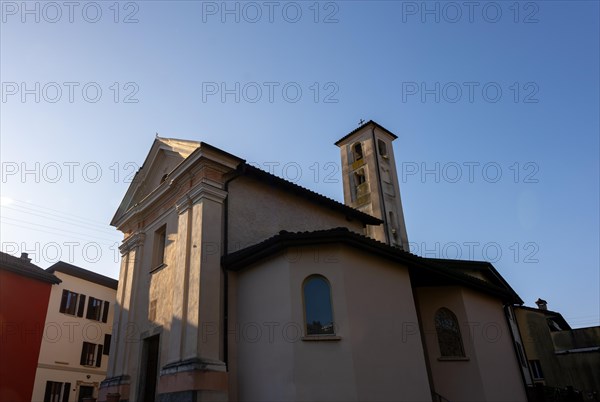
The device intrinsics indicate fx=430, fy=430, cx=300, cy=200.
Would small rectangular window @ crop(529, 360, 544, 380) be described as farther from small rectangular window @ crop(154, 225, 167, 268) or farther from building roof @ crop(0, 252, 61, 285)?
building roof @ crop(0, 252, 61, 285)

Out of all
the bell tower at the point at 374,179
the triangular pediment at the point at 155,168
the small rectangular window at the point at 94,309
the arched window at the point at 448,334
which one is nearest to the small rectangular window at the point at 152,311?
the triangular pediment at the point at 155,168

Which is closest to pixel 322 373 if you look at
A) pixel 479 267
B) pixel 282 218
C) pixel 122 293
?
pixel 282 218

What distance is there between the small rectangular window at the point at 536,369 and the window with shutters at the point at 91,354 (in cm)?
2421

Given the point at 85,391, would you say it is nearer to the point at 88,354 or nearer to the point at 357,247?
the point at 88,354

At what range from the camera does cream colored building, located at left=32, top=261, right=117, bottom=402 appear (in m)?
22.7

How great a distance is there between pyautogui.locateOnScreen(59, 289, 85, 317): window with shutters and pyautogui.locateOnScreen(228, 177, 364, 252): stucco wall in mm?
18035

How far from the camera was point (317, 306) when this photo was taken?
9.58 meters

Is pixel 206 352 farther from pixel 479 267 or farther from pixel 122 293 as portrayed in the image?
pixel 479 267

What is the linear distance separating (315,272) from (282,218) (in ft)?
13.2

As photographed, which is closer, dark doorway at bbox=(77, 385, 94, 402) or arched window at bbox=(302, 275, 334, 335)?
arched window at bbox=(302, 275, 334, 335)

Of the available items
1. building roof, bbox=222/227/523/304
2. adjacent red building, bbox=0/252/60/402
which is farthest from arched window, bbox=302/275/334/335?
adjacent red building, bbox=0/252/60/402

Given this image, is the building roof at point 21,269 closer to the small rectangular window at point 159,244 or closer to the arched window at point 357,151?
the small rectangular window at point 159,244

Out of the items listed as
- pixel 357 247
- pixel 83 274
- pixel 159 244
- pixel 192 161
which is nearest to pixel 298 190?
pixel 192 161

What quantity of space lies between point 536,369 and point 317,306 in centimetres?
1891
